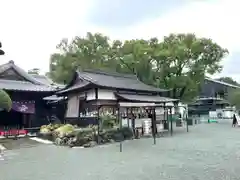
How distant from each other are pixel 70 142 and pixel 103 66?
2348 centimetres

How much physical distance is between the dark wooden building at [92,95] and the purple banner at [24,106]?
7.92 ft

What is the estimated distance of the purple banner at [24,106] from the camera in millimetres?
20297

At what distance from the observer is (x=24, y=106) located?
20.8 meters

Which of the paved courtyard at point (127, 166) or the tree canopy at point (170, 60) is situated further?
the tree canopy at point (170, 60)

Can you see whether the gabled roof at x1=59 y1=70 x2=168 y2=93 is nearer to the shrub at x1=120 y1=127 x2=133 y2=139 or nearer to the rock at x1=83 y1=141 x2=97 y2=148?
the shrub at x1=120 y1=127 x2=133 y2=139

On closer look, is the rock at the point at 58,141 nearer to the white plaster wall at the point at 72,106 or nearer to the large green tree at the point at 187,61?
the white plaster wall at the point at 72,106

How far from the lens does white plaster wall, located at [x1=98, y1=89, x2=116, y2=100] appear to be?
19.9 meters

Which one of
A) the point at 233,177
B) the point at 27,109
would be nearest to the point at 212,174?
the point at 233,177

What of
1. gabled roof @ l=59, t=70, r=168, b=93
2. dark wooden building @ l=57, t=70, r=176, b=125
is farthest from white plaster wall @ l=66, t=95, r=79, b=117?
gabled roof @ l=59, t=70, r=168, b=93

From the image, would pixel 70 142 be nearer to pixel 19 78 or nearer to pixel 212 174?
pixel 212 174

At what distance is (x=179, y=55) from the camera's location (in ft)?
103

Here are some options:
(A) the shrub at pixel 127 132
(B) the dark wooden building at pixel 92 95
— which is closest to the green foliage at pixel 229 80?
(B) the dark wooden building at pixel 92 95

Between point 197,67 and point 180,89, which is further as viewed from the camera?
point 180,89

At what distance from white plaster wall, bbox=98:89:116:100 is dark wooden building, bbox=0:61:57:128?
4.29 m
